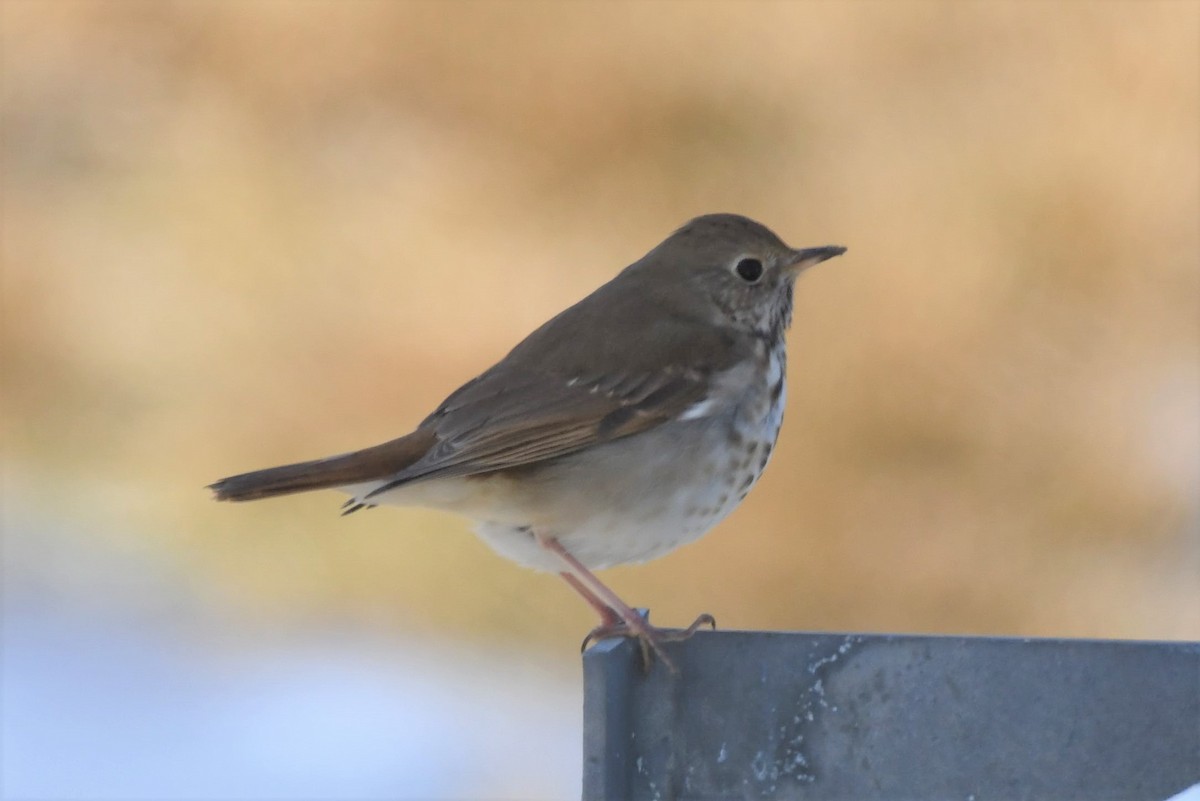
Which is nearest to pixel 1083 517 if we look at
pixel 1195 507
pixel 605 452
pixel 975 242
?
pixel 1195 507

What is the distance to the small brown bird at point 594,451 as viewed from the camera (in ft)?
9.42

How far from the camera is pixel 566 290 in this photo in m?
5.55

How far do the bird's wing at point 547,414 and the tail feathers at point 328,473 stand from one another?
0.10 ft

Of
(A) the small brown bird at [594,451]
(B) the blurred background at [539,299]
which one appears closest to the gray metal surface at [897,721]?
(A) the small brown bird at [594,451]

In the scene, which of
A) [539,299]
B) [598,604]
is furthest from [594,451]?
[539,299]

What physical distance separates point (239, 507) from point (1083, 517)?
9.56 feet

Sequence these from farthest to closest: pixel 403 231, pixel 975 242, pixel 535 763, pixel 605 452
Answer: pixel 403 231, pixel 975 242, pixel 535 763, pixel 605 452

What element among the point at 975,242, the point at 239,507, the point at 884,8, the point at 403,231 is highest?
the point at 884,8

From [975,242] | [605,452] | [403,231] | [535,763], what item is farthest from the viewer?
[403,231]

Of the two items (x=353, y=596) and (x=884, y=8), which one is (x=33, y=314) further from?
(x=884, y=8)

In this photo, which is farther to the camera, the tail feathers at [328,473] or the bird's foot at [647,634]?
the tail feathers at [328,473]

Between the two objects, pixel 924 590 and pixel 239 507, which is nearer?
pixel 924 590

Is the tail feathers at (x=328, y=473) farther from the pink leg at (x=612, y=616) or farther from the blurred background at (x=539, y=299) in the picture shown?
the blurred background at (x=539, y=299)

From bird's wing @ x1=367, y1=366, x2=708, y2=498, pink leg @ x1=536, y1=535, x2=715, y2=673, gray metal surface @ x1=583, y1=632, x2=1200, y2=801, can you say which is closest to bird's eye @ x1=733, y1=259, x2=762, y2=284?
bird's wing @ x1=367, y1=366, x2=708, y2=498
